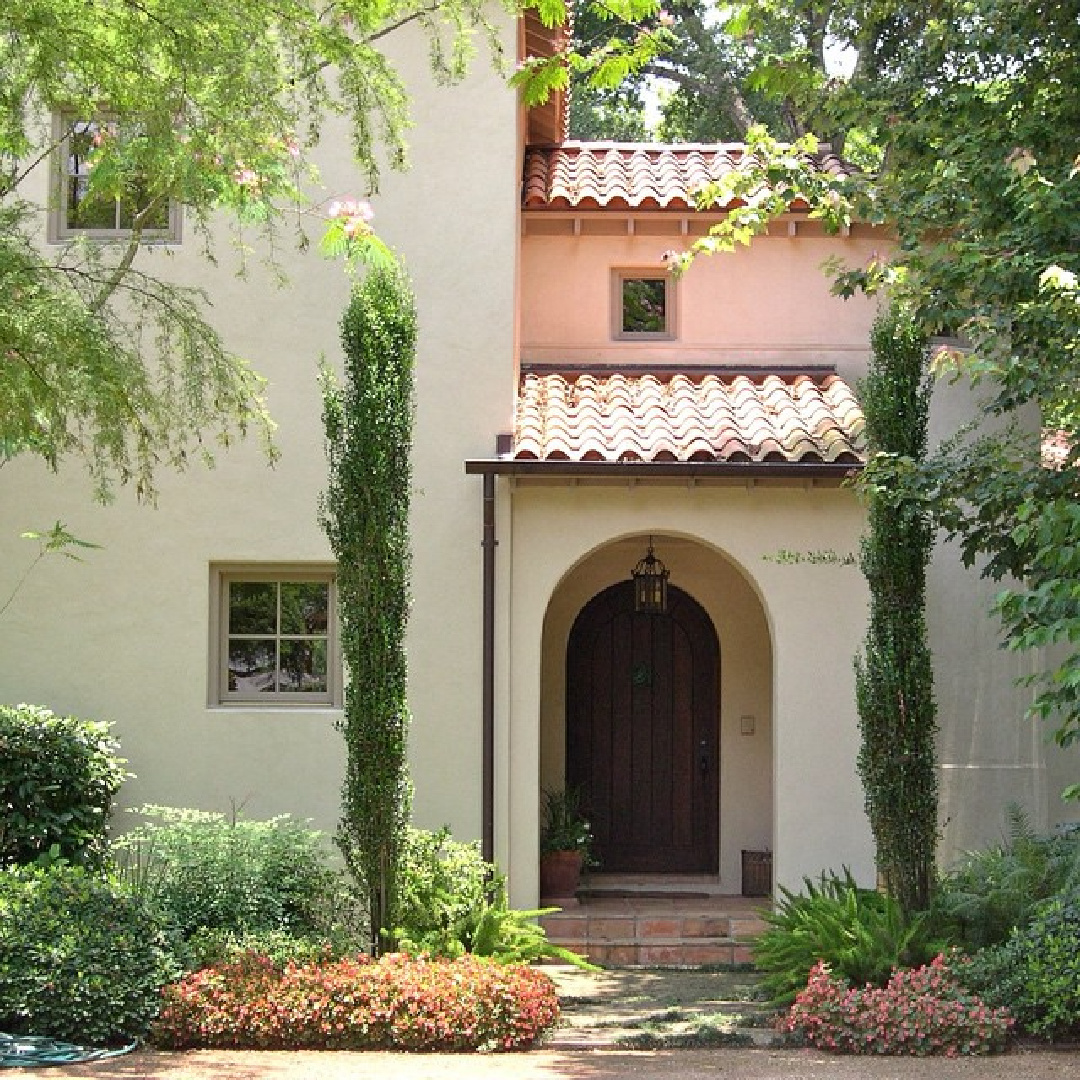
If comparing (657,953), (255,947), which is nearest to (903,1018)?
(657,953)

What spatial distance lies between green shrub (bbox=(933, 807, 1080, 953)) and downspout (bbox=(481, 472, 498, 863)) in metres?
3.35

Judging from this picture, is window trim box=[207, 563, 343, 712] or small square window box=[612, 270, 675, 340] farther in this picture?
small square window box=[612, 270, 675, 340]

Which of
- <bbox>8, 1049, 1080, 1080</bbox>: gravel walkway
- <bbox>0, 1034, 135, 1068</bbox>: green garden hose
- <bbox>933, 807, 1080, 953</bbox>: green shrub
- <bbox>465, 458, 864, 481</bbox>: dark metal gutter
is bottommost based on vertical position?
<bbox>8, 1049, 1080, 1080</bbox>: gravel walkway

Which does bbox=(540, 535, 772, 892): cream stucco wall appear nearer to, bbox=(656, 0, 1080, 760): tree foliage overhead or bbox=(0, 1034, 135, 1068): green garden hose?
bbox=(656, 0, 1080, 760): tree foliage overhead

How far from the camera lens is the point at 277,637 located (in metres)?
12.8

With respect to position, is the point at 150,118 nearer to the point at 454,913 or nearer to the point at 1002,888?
the point at 454,913

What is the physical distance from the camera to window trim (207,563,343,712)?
12.7m

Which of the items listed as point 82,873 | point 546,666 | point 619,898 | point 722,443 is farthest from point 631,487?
point 82,873

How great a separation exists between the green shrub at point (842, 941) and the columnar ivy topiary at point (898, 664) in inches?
13.9

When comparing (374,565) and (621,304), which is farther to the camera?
(621,304)

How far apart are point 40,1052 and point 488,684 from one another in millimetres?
4574

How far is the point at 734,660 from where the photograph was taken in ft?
48.0

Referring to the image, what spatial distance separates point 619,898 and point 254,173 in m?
7.01

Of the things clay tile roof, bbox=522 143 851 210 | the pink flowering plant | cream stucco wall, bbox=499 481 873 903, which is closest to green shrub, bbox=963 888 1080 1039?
the pink flowering plant
